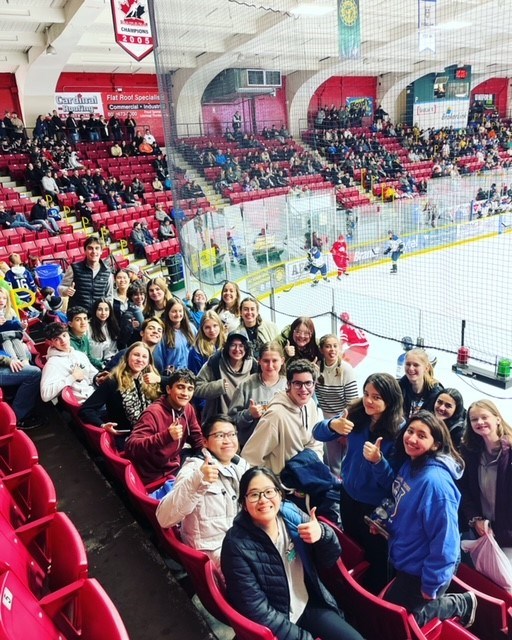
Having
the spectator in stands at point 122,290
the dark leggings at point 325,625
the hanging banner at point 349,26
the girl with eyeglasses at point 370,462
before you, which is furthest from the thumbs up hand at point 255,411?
the hanging banner at point 349,26

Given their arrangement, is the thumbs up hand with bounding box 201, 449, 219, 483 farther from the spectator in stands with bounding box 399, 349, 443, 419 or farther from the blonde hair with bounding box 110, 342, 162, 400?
the spectator in stands with bounding box 399, 349, 443, 419

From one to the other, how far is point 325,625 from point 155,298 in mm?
3005

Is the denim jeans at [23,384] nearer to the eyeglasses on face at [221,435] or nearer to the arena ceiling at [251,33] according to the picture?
the eyeglasses on face at [221,435]

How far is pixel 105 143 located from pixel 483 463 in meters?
16.5

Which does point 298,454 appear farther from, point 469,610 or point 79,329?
point 79,329

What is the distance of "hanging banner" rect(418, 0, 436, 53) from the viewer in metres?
6.52

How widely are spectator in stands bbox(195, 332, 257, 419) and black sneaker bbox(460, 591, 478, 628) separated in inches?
63.8

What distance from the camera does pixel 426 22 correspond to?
6.70 m

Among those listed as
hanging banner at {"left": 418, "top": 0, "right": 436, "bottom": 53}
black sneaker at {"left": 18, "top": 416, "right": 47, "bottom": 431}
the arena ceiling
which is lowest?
black sneaker at {"left": 18, "top": 416, "right": 47, "bottom": 431}

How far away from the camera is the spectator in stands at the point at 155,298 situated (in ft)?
14.2

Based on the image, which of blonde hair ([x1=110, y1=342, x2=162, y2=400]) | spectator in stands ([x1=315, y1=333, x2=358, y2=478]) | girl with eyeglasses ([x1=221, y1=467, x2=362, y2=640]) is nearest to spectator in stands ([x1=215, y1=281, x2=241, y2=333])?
spectator in stands ([x1=315, y1=333, x2=358, y2=478])

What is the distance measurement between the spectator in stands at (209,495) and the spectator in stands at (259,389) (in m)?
0.69

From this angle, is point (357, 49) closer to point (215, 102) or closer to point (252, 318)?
point (215, 102)

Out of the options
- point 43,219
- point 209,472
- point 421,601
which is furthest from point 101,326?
point 43,219
